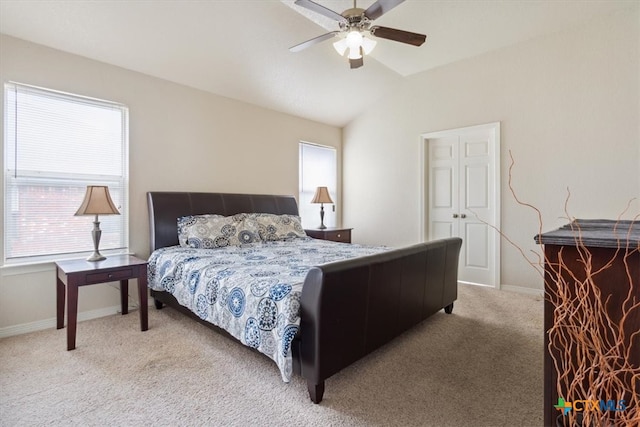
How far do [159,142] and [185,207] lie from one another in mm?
760

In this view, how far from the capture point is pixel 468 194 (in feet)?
14.4

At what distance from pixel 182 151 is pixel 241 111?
3.32 ft

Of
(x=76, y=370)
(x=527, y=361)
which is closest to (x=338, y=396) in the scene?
(x=527, y=361)

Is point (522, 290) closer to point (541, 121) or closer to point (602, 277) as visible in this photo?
point (541, 121)

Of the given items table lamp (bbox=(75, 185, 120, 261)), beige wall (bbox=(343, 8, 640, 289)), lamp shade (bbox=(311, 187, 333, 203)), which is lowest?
table lamp (bbox=(75, 185, 120, 261))

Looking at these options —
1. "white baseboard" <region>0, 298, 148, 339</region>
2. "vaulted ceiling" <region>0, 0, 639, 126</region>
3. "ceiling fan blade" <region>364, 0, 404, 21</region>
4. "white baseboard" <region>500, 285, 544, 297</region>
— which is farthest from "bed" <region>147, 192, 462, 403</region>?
"ceiling fan blade" <region>364, 0, 404, 21</region>

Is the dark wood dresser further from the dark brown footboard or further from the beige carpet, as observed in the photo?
the dark brown footboard

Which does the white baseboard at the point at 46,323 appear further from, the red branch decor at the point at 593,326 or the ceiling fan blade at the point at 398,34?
→ the red branch decor at the point at 593,326

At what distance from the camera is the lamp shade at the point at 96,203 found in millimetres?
2713

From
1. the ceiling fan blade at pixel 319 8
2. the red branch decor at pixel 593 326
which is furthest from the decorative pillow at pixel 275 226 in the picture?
the red branch decor at pixel 593 326

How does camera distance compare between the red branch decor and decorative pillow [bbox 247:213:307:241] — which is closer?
the red branch decor

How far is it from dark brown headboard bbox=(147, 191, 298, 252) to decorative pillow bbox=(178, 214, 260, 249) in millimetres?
103

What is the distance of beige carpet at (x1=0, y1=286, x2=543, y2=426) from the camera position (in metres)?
1.68

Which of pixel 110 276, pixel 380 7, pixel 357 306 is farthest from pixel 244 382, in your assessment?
pixel 380 7
